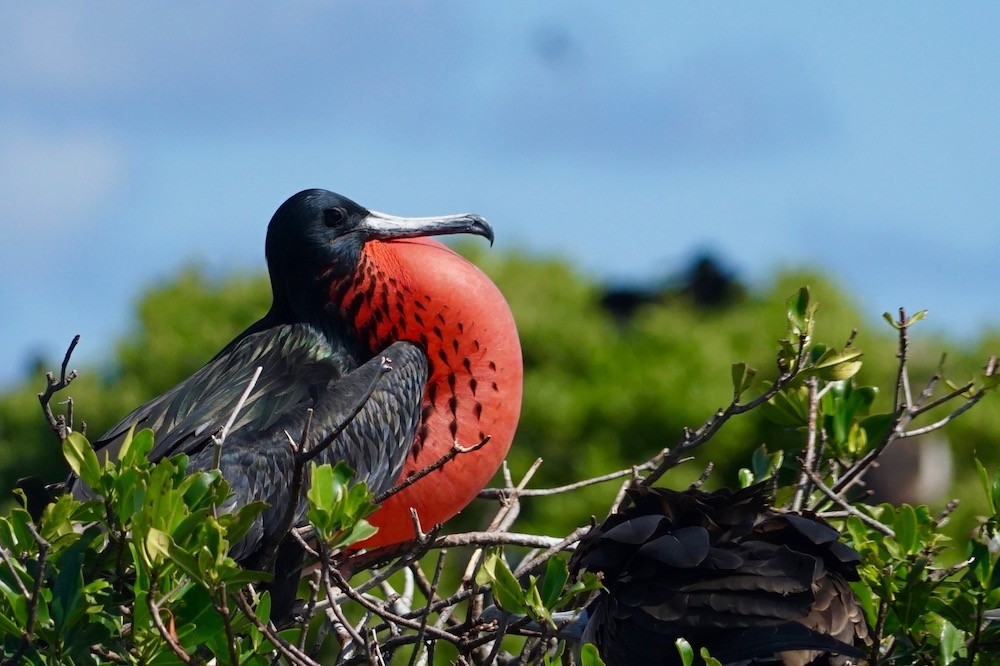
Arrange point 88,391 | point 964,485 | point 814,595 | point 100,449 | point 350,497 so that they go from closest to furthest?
point 350,497, point 814,595, point 100,449, point 964,485, point 88,391

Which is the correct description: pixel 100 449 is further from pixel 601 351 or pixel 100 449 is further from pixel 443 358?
pixel 601 351

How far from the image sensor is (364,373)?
2.90m

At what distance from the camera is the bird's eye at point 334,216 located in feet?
10.3

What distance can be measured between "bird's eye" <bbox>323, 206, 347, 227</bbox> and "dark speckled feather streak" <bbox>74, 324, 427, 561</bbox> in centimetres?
25

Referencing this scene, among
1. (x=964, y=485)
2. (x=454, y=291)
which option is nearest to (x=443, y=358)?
(x=454, y=291)

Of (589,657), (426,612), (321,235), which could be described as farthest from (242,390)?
(589,657)

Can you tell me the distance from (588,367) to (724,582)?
21.5 feet

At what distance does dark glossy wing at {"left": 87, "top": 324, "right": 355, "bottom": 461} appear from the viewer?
2.78 meters

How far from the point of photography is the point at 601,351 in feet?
28.1

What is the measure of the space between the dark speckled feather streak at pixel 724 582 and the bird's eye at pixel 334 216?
1.23 metres

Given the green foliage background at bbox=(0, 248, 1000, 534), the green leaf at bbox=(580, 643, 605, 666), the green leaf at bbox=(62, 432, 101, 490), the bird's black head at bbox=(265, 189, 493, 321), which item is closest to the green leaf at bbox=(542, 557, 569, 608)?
the green leaf at bbox=(580, 643, 605, 666)

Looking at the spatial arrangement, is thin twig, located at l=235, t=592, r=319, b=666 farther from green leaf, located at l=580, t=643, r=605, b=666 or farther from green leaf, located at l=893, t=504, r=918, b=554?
green leaf, located at l=893, t=504, r=918, b=554

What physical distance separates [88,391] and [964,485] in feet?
18.1

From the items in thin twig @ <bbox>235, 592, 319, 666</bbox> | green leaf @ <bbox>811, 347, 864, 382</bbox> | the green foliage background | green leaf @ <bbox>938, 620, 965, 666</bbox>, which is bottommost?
the green foliage background
